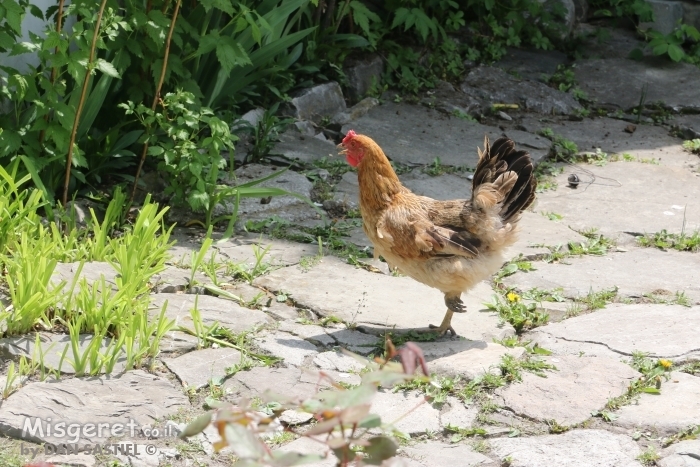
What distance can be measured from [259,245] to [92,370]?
72.7 inches

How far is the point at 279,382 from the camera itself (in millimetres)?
3969

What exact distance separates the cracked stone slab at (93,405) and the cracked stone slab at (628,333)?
1883 millimetres

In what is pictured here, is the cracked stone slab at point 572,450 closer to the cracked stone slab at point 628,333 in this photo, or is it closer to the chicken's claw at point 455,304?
the cracked stone slab at point 628,333

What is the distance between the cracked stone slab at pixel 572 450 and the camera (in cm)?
344

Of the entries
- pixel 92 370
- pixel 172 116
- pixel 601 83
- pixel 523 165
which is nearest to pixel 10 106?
pixel 172 116

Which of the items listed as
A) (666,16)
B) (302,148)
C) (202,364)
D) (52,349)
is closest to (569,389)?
(202,364)

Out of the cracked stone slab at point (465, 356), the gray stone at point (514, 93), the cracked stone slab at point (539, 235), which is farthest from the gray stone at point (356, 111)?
the cracked stone slab at point (465, 356)

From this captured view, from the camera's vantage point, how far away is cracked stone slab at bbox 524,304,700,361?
4379 millimetres

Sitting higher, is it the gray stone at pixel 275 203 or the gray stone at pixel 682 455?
the gray stone at pixel 682 455

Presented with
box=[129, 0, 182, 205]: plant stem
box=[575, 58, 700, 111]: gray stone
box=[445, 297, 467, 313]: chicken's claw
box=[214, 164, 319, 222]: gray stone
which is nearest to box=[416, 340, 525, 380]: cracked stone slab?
box=[445, 297, 467, 313]: chicken's claw

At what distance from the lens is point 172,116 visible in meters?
5.76

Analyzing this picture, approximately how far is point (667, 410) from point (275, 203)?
10.3 ft

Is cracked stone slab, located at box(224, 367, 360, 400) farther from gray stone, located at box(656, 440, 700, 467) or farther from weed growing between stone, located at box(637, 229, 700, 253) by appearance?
weed growing between stone, located at box(637, 229, 700, 253)

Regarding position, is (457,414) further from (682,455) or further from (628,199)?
(628,199)
